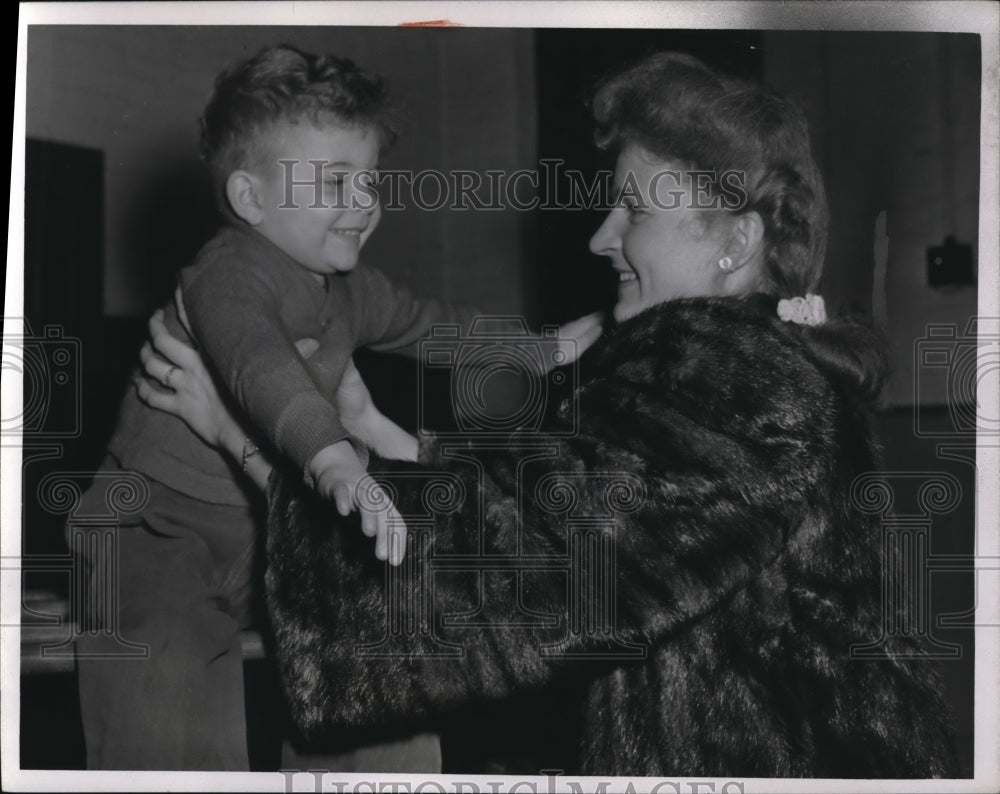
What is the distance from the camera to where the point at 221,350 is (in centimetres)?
165

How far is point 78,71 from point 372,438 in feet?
2.58

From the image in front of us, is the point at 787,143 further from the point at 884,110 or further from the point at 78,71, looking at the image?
the point at 78,71

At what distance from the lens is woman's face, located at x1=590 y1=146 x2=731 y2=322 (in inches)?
65.7

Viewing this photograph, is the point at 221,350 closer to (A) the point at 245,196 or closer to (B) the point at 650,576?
(A) the point at 245,196

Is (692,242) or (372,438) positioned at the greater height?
(692,242)

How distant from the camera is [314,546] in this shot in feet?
5.22

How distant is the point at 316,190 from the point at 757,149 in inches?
27.3

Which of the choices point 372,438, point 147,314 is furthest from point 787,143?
point 147,314

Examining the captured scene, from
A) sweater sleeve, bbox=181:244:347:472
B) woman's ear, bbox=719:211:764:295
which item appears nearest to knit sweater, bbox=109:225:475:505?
sweater sleeve, bbox=181:244:347:472

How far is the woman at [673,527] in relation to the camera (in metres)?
1.57

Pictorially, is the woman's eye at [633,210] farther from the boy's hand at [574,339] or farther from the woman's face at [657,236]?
the boy's hand at [574,339]

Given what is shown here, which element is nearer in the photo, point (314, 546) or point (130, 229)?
point (314, 546)

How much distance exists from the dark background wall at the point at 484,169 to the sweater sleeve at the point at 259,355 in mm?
89

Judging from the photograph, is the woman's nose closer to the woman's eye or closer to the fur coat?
the woman's eye
